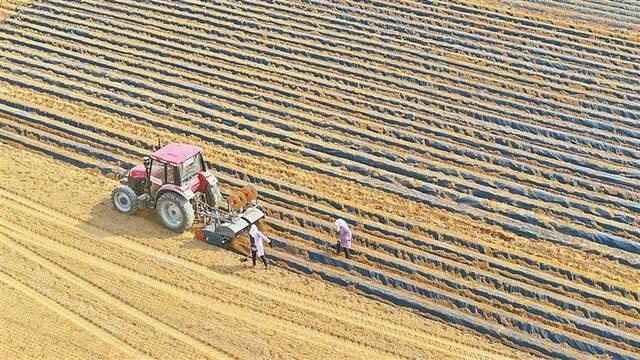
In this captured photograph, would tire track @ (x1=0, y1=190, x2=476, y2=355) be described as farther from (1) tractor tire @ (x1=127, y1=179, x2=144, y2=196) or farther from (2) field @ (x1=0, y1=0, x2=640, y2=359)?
(1) tractor tire @ (x1=127, y1=179, x2=144, y2=196)

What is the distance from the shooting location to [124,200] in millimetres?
11922

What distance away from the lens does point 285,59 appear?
55.5 ft

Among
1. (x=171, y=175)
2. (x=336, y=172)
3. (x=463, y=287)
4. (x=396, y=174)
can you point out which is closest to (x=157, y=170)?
(x=171, y=175)

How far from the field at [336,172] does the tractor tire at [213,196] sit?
2.31 ft

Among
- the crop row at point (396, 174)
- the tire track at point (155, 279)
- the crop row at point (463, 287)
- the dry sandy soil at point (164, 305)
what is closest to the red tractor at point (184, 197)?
the dry sandy soil at point (164, 305)

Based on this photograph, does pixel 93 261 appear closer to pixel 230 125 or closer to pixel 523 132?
pixel 230 125

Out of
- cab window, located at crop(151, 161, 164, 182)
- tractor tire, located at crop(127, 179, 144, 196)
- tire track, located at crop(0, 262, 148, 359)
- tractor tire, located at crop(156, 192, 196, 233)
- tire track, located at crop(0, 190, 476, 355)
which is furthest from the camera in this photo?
tractor tire, located at crop(127, 179, 144, 196)

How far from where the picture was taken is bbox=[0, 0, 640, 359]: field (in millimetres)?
10188

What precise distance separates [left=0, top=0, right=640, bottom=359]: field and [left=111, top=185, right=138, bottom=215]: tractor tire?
241 mm

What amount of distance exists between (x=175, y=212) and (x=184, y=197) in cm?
42

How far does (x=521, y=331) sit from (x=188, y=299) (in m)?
4.94

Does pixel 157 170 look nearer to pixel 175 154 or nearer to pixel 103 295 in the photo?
pixel 175 154

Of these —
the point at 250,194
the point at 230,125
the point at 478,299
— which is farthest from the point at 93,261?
the point at 478,299

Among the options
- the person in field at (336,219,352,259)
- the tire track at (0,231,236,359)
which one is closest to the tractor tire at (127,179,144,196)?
the tire track at (0,231,236,359)
